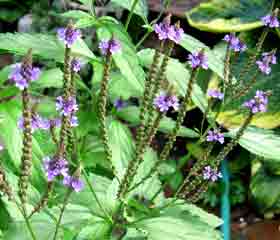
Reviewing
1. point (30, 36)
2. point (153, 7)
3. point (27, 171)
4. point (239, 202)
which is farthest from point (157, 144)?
point (27, 171)

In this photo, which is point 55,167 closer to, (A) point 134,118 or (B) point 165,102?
(B) point 165,102

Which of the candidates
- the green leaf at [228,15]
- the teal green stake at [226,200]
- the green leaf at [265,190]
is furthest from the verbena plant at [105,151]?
the green leaf at [228,15]

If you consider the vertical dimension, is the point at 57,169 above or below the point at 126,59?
below

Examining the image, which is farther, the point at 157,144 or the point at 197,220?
the point at 157,144

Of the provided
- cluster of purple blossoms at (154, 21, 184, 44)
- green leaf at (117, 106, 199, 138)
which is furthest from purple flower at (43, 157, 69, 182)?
green leaf at (117, 106, 199, 138)

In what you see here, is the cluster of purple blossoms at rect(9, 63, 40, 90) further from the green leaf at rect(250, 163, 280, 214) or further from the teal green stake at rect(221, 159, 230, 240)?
the green leaf at rect(250, 163, 280, 214)

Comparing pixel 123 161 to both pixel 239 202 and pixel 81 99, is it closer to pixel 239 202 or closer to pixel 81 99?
pixel 81 99

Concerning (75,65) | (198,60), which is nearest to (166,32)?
(198,60)
